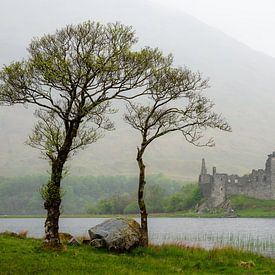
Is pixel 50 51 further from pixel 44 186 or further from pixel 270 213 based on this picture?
pixel 270 213

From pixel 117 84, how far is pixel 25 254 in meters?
11.1

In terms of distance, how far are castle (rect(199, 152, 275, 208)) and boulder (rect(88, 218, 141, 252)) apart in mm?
125134

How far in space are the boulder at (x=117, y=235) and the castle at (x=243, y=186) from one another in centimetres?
12513

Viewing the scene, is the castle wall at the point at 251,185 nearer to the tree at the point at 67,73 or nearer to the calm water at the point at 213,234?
the calm water at the point at 213,234

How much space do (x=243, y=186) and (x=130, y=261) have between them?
13619 cm

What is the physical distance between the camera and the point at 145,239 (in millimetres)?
31875

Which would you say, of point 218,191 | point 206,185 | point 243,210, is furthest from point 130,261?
point 206,185

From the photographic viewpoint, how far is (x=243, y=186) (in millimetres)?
158250

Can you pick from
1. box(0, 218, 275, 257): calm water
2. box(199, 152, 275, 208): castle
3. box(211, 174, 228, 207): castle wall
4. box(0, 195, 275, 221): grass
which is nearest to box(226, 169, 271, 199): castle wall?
Answer: box(199, 152, 275, 208): castle

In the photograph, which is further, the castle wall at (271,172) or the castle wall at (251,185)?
the castle wall at (251,185)

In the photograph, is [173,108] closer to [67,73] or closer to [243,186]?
[67,73]

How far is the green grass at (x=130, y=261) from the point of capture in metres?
22.7

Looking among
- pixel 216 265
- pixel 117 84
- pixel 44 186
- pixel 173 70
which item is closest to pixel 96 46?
pixel 117 84

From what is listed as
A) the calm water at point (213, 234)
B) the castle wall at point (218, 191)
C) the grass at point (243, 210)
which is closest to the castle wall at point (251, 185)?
the castle wall at point (218, 191)
